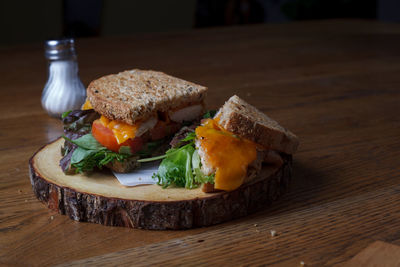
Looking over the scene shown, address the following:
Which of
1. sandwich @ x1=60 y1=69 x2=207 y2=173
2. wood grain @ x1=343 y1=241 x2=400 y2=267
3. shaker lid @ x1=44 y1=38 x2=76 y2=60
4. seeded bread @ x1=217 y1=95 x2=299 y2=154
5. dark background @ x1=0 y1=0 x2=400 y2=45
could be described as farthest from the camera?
dark background @ x1=0 y1=0 x2=400 y2=45

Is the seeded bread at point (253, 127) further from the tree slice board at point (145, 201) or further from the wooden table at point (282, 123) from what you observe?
the wooden table at point (282, 123)

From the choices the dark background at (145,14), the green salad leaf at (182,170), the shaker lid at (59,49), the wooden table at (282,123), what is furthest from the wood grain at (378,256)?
→ the dark background at (145,14)

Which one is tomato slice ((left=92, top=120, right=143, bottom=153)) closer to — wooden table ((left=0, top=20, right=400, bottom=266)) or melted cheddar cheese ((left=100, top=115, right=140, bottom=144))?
melted cheddar cheese ((left=100, top=115, right=140, bottom=144))

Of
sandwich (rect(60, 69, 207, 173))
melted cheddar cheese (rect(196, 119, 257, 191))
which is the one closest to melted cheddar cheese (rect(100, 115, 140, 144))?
sandwich (rect(60, 69, 207, 173))

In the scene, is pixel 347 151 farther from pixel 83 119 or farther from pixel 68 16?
pixel 68 16

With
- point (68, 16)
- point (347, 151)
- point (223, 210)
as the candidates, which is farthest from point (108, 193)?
point (68, 16)
